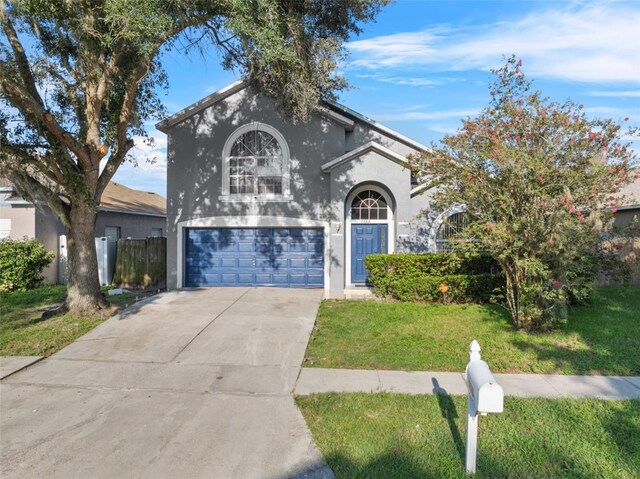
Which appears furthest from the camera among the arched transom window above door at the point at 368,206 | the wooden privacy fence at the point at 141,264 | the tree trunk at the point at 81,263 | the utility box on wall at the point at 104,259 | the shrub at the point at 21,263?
the utility box on wall at the point at 104,259

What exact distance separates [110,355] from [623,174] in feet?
31.4

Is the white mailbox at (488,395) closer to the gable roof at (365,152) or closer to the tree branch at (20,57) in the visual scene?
the tree branch at (20,57)

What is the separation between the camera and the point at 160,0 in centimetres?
807

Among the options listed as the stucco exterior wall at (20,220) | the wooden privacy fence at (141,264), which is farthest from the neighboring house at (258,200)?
the stucco exterior wall at (20,220)

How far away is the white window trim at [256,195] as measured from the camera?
A: 13.7m

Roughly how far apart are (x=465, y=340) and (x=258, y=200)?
8.30 meters

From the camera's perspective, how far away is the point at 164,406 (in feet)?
16.9

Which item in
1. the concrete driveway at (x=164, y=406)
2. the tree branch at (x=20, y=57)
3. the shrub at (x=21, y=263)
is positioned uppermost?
the tree branch at (x=20, y=57)

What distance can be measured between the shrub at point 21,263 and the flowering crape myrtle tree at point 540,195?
13212 millimetres

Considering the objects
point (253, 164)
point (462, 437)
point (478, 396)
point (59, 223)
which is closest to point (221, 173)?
point (253, 164)

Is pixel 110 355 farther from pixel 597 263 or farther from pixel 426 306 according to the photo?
pixel 597 263

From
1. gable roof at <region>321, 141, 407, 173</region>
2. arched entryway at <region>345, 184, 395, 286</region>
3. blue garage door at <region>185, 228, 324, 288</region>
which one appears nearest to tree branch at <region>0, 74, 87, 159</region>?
blue garage door at <region>185, 228, 324, 288</region>

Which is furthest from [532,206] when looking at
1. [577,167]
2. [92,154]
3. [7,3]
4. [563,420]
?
[7,3]

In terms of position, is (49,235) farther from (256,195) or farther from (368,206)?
(368,206)
